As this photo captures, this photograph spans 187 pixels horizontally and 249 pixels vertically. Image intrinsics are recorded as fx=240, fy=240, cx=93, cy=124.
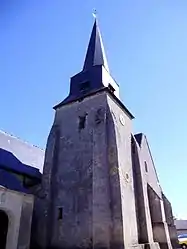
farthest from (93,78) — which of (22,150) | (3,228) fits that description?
(3,228)

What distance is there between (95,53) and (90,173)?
10.7 metres

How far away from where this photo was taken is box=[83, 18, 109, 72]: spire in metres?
19.3

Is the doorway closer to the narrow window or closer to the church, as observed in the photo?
the church

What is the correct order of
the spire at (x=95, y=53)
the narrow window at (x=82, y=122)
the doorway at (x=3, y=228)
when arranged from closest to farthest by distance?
the doorway at (x=3, y=228) < the narrow window at (x=82, y=122) < the spire at (x=95, y=53)

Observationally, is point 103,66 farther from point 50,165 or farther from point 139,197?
point 139,197

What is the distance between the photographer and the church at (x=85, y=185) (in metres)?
12.2

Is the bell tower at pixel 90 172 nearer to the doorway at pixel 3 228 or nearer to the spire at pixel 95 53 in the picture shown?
the spire at pixel 95 53

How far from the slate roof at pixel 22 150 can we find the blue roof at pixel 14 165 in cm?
18

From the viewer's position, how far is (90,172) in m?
13.8

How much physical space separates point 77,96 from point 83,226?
8.93 metres

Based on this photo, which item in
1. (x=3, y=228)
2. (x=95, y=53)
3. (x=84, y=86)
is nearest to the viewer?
(x=3, y=228)

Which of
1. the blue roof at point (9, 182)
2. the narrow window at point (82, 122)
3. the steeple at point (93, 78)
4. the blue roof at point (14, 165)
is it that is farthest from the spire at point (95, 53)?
the blue roof at point (9, 182)

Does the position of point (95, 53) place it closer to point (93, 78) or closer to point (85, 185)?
point (93, 78)

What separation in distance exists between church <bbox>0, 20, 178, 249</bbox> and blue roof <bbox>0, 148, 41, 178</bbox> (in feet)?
0.26
